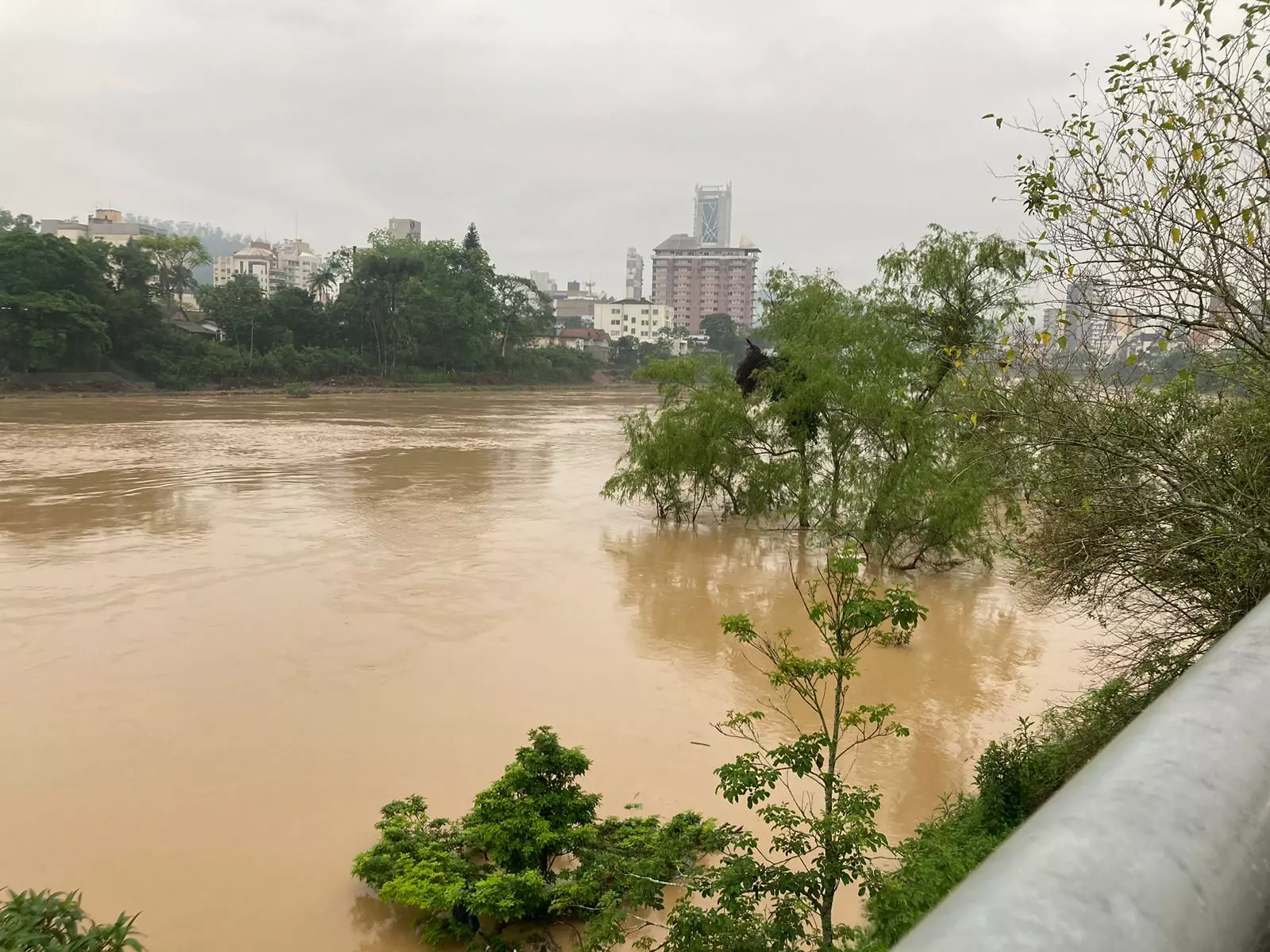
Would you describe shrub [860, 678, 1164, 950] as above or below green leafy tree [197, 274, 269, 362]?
below

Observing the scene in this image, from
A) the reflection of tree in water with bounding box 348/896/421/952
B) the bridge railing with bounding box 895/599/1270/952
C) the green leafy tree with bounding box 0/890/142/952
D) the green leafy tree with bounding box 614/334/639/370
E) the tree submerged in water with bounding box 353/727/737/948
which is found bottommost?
the reflection of tree in water with bounding box 348/896/421/952

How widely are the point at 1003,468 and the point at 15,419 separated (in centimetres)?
3558

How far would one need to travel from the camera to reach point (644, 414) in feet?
60.3

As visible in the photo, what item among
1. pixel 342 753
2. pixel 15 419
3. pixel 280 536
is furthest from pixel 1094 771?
pixel 15 419

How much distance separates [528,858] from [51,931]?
259 centimetres

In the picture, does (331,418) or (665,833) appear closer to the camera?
(665,833)

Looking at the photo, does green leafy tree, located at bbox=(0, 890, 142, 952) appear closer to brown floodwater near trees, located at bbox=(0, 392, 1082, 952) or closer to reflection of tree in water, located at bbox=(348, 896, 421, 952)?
brown floodwater near trees, located at bbox=(0, 392, 1082, 952)

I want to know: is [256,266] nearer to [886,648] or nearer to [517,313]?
[517,313]

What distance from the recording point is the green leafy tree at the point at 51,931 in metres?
3.87

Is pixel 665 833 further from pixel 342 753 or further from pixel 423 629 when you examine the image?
pixel 423 629

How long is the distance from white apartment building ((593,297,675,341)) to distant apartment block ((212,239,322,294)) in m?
32.1

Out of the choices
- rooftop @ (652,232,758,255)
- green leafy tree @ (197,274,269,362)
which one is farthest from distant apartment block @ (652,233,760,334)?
green leafy tree @ (197,274,269,362)

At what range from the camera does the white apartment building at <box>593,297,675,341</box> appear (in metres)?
104

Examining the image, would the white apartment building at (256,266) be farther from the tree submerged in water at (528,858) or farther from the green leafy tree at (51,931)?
the green leafy tree at (51,931)
